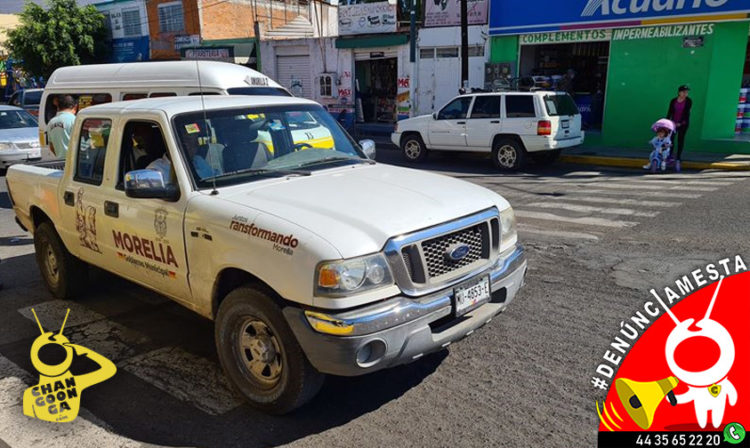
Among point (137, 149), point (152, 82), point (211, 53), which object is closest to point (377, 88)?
point (211, 53)

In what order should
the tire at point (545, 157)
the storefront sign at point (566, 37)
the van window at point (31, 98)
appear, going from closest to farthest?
the tire at point (545, 157)
the storefront sign at point (566, 37)
the van window at point (31, 98)

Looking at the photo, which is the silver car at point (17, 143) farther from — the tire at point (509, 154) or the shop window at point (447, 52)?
the shop window at point (447, 52)

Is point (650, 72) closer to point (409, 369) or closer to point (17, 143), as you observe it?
point (409, 369)

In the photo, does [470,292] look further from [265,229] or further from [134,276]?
[134,276]

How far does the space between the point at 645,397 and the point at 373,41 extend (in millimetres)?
20115

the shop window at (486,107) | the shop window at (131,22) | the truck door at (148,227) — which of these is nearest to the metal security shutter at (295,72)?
the shop window at (131,22)

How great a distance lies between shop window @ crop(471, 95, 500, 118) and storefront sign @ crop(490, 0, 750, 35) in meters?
5.33

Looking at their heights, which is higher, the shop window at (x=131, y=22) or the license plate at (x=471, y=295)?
the shop window at (x=131, y=22)

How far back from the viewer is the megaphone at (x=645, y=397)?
339 cm

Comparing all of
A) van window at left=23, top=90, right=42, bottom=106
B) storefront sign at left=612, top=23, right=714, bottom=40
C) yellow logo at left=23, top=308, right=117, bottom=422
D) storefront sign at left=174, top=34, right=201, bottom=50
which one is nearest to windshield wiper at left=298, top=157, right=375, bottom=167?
A: yellow logo at left=23, top=308, right=117, bottom=422

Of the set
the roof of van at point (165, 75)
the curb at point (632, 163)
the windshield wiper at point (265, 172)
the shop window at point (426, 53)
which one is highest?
the shop window at point (426, 53)

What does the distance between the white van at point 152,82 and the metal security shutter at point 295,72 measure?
48.0ft

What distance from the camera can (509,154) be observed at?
528 inches

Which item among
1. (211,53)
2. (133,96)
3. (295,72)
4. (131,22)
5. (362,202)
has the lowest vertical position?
(362,202)
